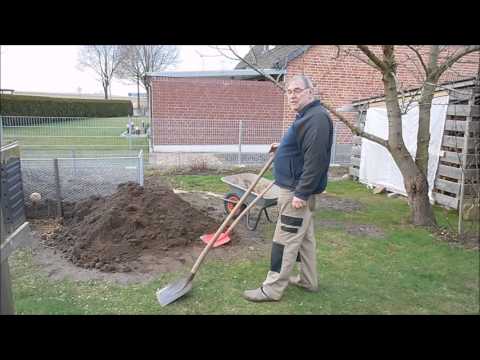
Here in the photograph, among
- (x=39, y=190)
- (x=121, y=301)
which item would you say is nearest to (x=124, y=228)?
(x=121, y=301)

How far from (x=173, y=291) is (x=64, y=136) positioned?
1043 centimetres

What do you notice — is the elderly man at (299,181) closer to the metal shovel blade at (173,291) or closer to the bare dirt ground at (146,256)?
the metal shovel blade at (173,291)

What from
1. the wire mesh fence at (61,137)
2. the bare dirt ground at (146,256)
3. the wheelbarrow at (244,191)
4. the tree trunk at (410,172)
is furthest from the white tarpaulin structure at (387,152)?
the wire mesh fence at (61,137)

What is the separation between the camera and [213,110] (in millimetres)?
13711

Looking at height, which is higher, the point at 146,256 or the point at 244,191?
the point at 244,191

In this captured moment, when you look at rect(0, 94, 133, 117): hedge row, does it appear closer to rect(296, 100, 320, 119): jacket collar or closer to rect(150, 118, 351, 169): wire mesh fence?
rect(150, 118, 351, 169): wire mesh fence

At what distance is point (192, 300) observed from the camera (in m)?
3.30

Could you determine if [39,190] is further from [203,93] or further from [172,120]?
[203,93]

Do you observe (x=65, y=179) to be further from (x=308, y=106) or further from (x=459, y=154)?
(x=459, y=154)

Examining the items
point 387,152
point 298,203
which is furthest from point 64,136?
point 298,203

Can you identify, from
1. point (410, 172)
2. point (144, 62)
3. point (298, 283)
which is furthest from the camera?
point (144, 62)

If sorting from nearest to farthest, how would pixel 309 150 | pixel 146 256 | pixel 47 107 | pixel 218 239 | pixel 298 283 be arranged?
pixel 309 150
pixel 298 283
pixel 146 256
pixel 218 239
pixel 47 107

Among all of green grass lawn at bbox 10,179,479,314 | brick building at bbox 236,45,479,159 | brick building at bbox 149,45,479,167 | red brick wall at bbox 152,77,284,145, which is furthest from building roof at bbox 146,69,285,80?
green grass lawn at bbox 10,179,479,314

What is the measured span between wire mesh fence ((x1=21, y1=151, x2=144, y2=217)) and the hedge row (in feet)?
57.7
